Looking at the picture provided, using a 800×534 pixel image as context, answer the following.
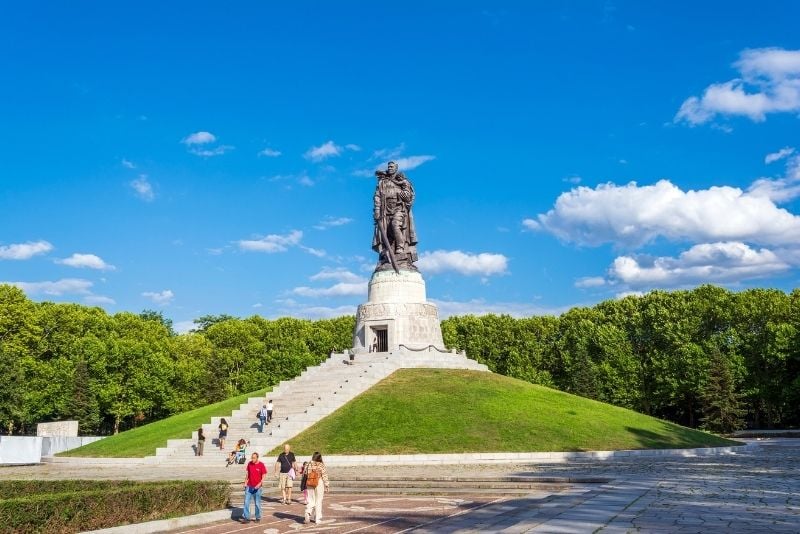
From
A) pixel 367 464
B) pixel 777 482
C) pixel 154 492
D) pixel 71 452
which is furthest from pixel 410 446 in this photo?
pixel 71 452

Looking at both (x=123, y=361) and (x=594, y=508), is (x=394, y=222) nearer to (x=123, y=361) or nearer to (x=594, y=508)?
(x=123, y=361)

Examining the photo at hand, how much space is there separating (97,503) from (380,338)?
32482 mm

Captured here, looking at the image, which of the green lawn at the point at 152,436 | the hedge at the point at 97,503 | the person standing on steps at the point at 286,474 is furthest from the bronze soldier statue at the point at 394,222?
the hedge at the point at 97,503

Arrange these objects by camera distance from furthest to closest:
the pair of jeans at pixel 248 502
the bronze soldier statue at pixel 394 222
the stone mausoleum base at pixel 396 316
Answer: the bronze soldier statue at pixel 394 222
the stone mausoleum base at pixel 396 316
the pair of jeans at pixel 248 502

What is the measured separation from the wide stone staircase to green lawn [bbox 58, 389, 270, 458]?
125 cm

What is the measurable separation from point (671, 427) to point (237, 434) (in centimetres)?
2163

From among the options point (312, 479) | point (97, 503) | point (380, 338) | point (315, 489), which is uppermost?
point (380, 338)

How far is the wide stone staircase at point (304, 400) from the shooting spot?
3092 centimetres

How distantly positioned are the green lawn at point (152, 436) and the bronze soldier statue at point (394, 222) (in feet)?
39.6

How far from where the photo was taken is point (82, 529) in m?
12.3

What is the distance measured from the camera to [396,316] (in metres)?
43.9

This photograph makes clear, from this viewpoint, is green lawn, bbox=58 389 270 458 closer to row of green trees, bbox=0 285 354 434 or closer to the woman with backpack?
the woman with backpack

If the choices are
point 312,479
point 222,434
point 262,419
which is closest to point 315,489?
point 312,479

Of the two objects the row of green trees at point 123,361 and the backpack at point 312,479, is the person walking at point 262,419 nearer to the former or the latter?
the backpack at point 312,479
